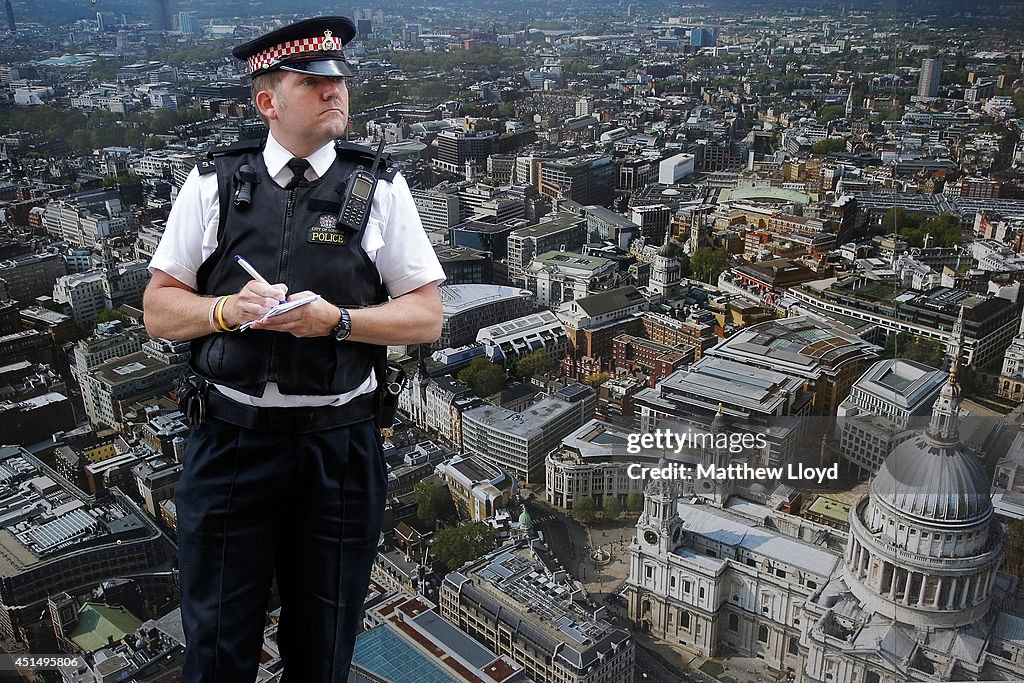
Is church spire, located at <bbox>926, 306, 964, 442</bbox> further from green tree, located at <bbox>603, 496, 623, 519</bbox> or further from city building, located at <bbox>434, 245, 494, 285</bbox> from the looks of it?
city building, located at <bbox>434, 245, 494, 285</bbox>

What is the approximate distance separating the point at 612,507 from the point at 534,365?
2.13 m

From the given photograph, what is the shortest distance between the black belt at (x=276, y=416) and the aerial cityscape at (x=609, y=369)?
0.29 meters

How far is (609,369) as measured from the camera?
6.25m

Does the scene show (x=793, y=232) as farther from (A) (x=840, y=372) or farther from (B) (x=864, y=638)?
(B) (x=864, y=638)

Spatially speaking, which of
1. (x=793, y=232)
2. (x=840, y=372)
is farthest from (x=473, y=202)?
(x=840, y=372)

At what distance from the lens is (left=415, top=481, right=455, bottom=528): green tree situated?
4535mm

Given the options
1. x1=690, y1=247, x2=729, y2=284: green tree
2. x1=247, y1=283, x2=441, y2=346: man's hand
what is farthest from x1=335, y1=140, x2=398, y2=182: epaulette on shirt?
x1=690, y1=247, x2=729, y2=284: green tree

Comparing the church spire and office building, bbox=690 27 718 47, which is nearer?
the church spire

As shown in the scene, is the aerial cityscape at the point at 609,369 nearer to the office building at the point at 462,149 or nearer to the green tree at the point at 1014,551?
the green tree at the point at 1014,551

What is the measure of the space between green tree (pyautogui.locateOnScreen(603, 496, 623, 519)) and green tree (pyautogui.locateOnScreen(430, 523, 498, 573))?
1.88 feet

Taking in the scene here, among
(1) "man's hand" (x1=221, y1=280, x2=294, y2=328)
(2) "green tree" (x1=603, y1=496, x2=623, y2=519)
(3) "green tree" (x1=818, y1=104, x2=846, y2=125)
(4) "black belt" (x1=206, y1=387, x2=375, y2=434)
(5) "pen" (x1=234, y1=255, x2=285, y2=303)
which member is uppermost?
(5) "pen" (x1=234, y1=255, x2=285, y2=303)

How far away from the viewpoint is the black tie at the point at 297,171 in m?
0.80

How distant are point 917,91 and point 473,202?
5064 mm

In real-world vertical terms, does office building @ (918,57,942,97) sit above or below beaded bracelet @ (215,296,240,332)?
below
